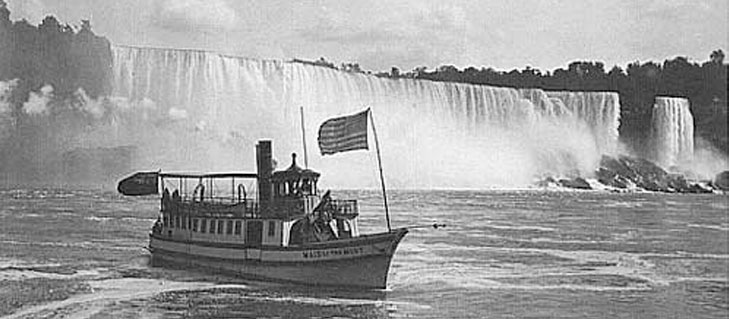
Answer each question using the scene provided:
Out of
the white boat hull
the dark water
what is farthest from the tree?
the white boat hull

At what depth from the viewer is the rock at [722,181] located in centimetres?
748

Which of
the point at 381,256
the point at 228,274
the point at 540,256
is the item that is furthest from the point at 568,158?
the point at 228,274

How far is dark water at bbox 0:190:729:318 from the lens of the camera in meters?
4.92

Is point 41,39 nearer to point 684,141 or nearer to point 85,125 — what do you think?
point 85,125

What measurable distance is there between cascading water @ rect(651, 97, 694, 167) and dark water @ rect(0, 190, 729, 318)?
31 centimetres

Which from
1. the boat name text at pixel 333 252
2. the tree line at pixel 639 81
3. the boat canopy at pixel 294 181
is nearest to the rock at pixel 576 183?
the tree line at pixel 639 81

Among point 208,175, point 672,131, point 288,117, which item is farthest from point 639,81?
point 208,175

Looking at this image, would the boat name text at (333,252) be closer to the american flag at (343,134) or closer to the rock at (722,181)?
the american flag at (343,134)

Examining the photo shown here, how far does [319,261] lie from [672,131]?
8.35 feet

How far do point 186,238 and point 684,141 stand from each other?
11.0ft

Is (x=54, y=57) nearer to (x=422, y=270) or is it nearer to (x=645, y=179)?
(x=422, y=270)

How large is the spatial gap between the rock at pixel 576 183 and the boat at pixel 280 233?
66.1 inches

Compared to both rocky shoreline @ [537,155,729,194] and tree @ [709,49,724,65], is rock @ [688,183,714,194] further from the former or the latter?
tree @ [709,49,724,65]

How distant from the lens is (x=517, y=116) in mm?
7352
